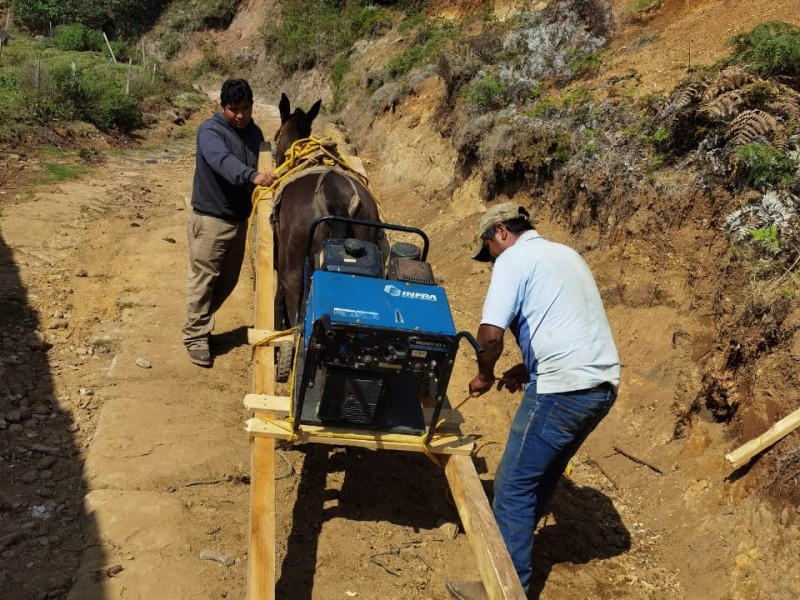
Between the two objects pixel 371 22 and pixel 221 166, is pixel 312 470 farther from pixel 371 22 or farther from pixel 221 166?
pixel 371 22

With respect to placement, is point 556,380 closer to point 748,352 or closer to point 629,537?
point 629,537

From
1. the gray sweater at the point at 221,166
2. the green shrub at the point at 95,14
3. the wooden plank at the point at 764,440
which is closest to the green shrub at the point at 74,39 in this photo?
the green shrub at the point at 95,14

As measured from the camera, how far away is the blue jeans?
3.24m

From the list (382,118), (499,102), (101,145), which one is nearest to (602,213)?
(499,102)

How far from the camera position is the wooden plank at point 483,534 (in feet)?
9.05

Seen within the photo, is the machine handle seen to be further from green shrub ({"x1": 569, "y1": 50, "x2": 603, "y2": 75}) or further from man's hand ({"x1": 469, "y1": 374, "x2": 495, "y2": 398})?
green shrub ({"x1": 569, "y1": 50, "x2": 603, "y2": 75})

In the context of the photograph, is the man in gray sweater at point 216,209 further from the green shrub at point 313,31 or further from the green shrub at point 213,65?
the green shrub at point 213,65

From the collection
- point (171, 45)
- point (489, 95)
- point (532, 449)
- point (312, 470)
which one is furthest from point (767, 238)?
point (171, 45)

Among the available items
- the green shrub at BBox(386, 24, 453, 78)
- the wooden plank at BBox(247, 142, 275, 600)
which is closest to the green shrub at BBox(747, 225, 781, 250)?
the wooden plank at BBox(247, 142, 275, 600)

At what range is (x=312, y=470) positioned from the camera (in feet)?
14.6

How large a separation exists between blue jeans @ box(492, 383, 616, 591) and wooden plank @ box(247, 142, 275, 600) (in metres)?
1.19

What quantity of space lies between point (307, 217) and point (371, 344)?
1931 mm

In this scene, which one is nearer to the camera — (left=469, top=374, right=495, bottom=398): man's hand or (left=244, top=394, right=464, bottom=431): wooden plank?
(left=469, top=374, right=495, bottom=398): man's hand

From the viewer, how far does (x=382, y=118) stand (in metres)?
14.8
